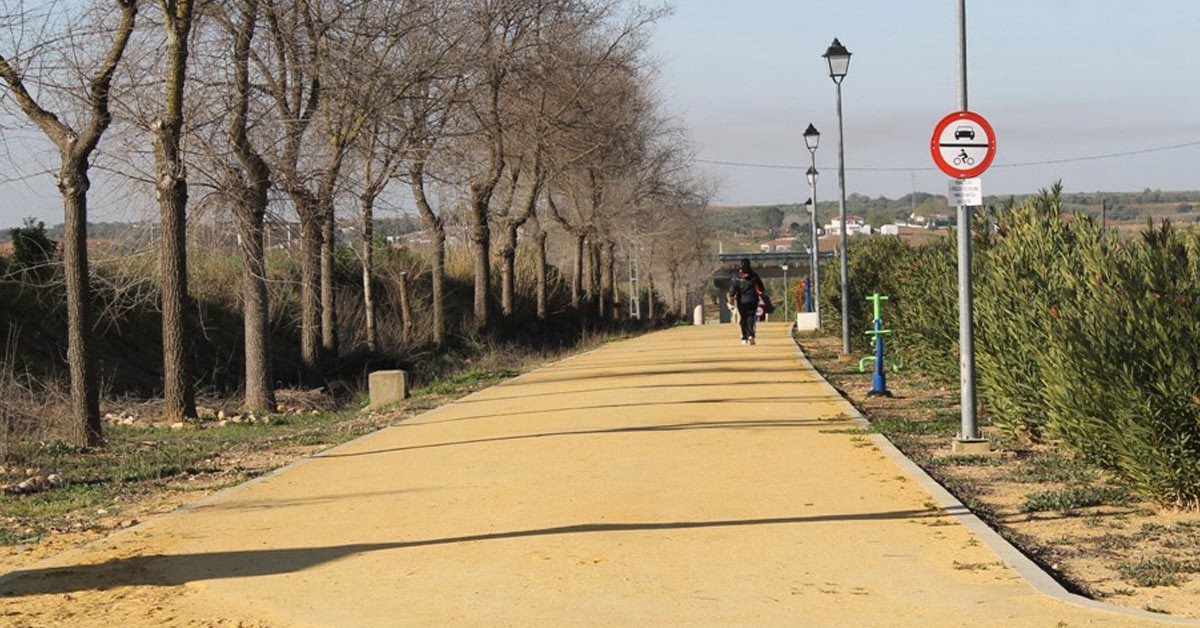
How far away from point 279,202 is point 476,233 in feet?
56.2

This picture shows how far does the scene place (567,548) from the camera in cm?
943

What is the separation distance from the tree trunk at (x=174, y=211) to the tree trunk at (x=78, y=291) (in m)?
2.30

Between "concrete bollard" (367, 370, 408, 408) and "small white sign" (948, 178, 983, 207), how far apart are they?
10808 mm

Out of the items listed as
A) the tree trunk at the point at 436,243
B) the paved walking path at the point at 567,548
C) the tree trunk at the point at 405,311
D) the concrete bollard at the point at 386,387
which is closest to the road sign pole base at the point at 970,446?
the paved walking path at the point at 567,548

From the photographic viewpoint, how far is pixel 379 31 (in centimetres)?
2512

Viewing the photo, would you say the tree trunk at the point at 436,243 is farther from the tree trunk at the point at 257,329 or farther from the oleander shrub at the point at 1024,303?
the oleander shrub at the point at 1024,303

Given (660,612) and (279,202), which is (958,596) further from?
(279,202)

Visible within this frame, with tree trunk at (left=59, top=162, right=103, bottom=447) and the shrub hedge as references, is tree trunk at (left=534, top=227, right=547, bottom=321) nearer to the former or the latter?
Answer: tree trunk at (left=59, top=162, right=103, bottom=447)

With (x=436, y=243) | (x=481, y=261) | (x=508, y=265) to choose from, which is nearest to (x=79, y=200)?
(x=436, y=243)

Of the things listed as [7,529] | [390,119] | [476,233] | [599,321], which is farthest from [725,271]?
[7,529]

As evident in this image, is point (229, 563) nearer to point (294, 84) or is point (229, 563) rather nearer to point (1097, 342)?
point (1097, 342)

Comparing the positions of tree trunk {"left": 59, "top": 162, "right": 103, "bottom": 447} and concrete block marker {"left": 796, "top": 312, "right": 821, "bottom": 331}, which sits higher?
tree trunk {"left": 59, "top": 162, "right": 103, "bottom": 447}

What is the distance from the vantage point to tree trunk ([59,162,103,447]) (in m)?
16.6

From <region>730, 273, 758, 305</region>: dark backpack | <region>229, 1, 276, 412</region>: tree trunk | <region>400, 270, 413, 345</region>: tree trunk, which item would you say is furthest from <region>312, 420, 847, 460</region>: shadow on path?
<region>400, 270, 413, 345</region>: tree trunk
